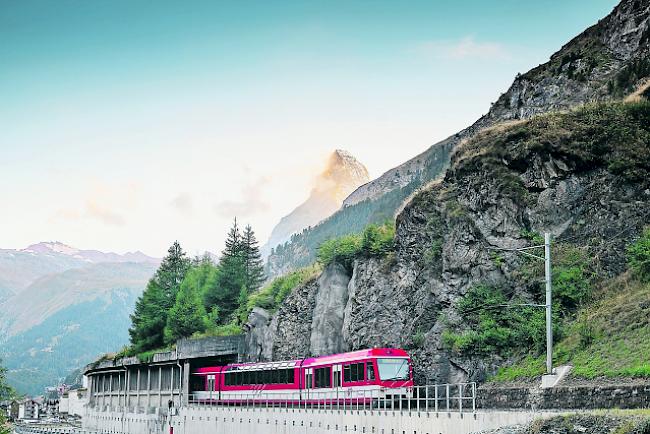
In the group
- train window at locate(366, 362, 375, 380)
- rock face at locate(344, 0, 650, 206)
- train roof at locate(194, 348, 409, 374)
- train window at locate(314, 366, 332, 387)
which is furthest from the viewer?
rock face at locate(344, 0, 650, 206)

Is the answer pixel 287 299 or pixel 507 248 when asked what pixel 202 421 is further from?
pixel 507 248

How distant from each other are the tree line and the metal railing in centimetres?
1718

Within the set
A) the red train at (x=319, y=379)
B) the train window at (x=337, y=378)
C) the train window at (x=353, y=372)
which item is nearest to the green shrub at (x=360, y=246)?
the red train at (x=319, y=379)

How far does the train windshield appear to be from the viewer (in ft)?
125

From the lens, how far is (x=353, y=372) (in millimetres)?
39406

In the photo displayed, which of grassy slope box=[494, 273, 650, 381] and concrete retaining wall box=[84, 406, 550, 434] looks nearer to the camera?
concrete retaining wall box=[84, 406, 550, 434]

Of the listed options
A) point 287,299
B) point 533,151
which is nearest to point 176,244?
point 287,299

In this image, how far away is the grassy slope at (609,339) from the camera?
29656 mm

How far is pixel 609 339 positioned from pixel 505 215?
9386mm

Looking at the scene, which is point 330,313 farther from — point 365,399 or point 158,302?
point 158,302

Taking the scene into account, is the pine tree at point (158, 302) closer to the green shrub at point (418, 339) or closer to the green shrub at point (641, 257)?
the green shrub at point (418, 339)

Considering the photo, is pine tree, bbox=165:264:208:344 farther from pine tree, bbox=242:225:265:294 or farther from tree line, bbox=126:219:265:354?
pine tree, bbox=242:225:265:294

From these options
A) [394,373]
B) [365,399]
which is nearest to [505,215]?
[394,373]

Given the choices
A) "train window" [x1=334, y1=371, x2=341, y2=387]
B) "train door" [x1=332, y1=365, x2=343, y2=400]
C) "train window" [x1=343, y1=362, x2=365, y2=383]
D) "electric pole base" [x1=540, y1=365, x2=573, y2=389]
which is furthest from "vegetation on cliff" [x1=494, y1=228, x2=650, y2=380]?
"train window" [x1=334, y1=371, x2=341, y2=387]
